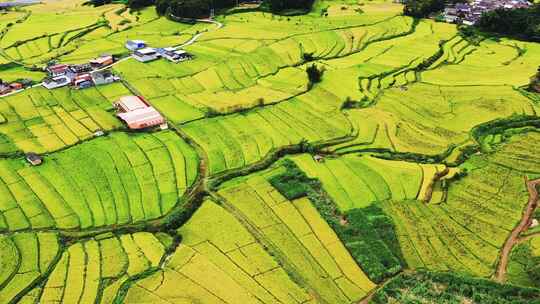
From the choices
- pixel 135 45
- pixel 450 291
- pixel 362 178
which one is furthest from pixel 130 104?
pixel 450 291

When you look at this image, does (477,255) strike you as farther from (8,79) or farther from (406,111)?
(8,79)

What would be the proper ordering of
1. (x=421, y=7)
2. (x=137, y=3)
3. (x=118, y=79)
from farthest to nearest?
1. (x=137, y=3)
2. (x=421, y=7)
3. (x=118, y=79)

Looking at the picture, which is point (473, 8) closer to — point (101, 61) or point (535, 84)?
point (535, 84)

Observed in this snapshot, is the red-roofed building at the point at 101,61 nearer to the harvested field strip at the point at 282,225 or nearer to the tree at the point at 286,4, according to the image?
the harvested field strip at the point at 282,225

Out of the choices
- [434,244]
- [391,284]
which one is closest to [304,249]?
[391,284]

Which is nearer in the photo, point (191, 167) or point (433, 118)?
point (191, 167)

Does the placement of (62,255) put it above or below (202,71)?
below
